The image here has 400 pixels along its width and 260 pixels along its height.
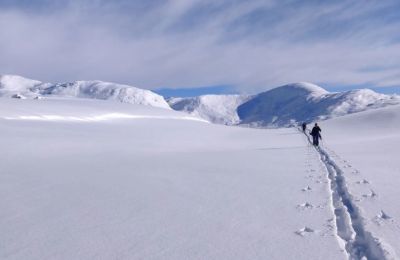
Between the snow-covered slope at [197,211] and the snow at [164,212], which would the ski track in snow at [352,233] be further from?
the snow at [164,212]

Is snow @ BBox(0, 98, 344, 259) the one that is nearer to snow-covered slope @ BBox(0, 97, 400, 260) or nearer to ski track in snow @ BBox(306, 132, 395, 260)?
snow-covered slope @ BBox(0, 97, 400, 260)

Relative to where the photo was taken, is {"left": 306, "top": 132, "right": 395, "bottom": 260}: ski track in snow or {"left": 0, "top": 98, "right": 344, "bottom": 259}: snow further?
{"left": 0, "top": 98, "right": 344, "bottom": 259}: snow

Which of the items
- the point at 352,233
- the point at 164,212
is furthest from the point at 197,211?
the point at 352,233

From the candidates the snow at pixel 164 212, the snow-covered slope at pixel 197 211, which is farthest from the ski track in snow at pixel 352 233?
the snow at pixel 164 212

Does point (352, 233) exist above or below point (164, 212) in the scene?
above

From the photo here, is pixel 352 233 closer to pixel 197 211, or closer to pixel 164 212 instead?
pixel 197 211

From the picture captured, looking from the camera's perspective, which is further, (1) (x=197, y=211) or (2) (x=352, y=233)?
(1) (x=197, y=211)

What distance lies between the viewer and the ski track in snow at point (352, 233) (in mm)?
5106

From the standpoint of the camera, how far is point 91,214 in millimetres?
7203

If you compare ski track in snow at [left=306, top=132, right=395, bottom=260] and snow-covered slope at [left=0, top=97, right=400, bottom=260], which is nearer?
ski track in snow at [left=306, top=132, right=395, bottom=260]

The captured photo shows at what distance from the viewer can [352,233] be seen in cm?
596

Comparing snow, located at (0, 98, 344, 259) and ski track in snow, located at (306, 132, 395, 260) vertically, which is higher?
ski track in snow, located at (306, 132, 395, 260)

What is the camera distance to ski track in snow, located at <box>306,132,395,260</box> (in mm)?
5106

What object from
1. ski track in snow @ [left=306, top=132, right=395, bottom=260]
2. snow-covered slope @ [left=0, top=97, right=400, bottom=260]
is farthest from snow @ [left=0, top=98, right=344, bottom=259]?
ski track in snow @ [left=306, top=132, right=395, bottom=260]
